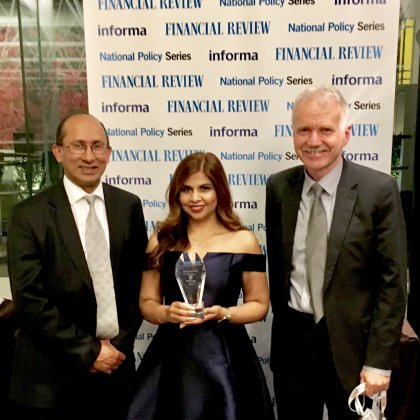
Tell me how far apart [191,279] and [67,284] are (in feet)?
1.69

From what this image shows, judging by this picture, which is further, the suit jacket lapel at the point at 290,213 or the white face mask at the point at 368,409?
the suit jacket lapel at the point at 290,213

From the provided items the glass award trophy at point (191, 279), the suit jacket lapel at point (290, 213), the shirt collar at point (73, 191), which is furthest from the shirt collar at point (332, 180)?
the shirt collar at point (73, 191)

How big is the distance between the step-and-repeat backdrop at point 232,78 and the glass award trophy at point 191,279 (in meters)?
1.07

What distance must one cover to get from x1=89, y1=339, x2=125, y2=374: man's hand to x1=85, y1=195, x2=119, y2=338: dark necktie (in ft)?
0.24

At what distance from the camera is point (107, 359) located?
2.21m

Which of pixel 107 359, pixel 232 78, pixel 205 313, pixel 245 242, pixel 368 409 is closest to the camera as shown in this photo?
pixel 368 409

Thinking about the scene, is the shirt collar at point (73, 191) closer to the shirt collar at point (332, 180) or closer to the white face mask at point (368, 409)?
the shirt collar at point (332, 180)

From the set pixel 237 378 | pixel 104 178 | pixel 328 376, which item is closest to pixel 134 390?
pixel 237 378

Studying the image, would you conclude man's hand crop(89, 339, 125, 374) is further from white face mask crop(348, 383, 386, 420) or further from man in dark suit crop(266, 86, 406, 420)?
white face mask crop(348, 383, 386, 420)

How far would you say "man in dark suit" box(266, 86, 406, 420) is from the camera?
2002 mm

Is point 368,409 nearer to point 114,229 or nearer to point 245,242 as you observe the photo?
point 245,242

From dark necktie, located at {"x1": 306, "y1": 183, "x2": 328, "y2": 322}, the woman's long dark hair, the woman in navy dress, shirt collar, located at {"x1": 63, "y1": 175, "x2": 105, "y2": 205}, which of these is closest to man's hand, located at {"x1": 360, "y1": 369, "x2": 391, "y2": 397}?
dark necktie, located at {"x1": 306, "y1": 183, "x2": 328, "y2": 322}

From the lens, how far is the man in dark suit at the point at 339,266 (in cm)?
200

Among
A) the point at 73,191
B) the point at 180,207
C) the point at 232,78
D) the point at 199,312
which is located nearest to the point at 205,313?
the point at 199,312
